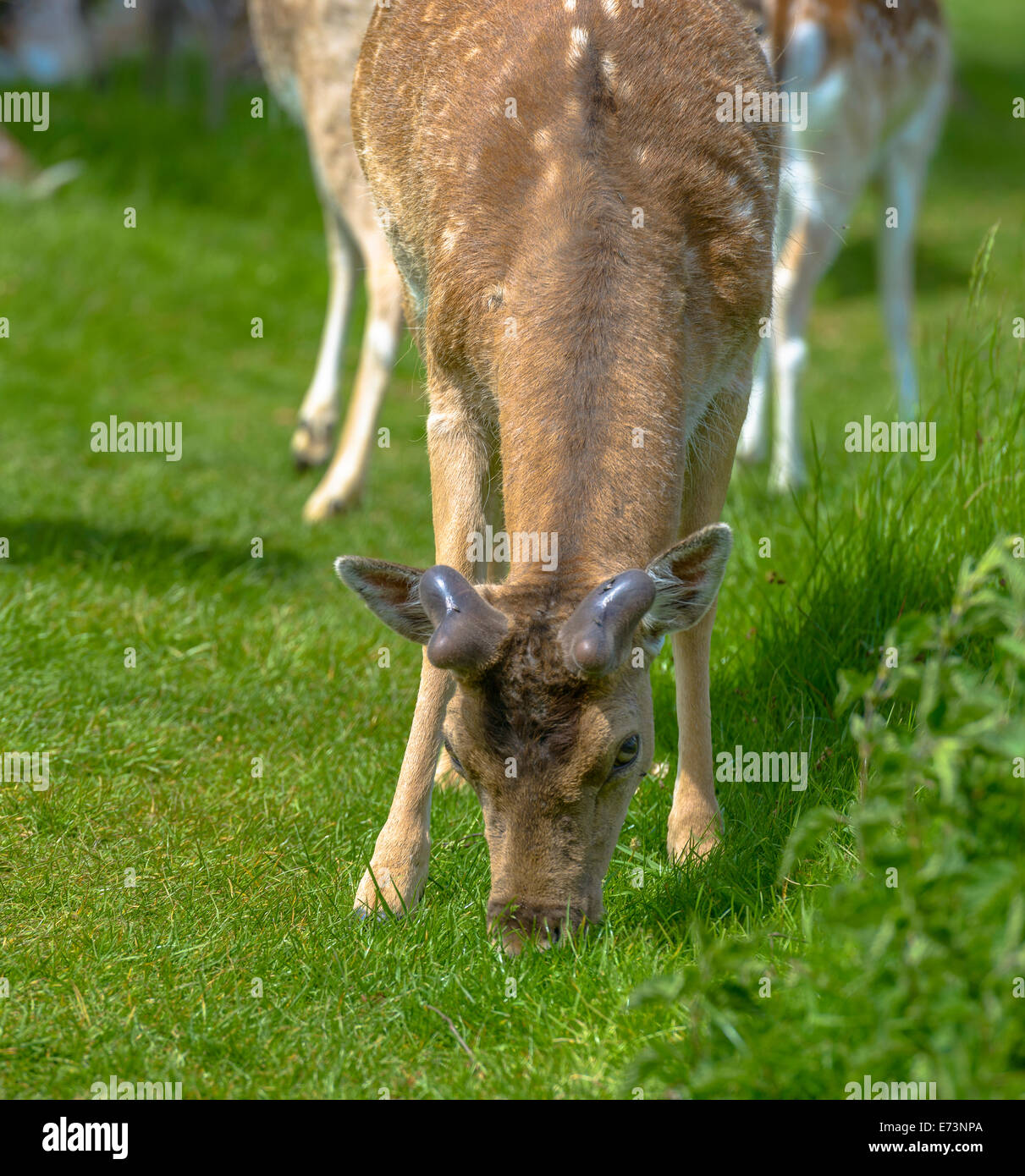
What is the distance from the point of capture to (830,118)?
26.6 ft

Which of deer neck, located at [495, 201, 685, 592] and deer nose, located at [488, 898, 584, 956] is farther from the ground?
deer neck, located at [495, 201, 685, 592]

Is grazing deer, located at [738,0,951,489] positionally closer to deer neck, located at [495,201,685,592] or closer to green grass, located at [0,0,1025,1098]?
green grass, located at [0,0,1025,1098]

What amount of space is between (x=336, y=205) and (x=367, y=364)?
88 centimetres

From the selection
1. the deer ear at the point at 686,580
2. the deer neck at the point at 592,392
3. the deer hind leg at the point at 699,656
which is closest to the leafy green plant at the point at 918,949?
the deer ear at the point at 686,580

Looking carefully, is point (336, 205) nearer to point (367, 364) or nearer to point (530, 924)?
point (367, 364)

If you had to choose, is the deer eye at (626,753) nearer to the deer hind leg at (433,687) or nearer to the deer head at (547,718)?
the deer head at (547,718)

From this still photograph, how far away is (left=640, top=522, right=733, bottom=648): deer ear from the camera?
3395 mm

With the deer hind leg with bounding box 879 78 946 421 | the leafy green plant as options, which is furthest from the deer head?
the deer hind leg with bounding box 879 78 946 421

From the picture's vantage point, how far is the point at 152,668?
5141 millimetres

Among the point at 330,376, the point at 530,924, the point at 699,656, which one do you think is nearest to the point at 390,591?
the point at 530,924

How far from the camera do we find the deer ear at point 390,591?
3.48 metres

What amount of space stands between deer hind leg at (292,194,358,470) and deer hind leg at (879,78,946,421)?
3481 millimetres
